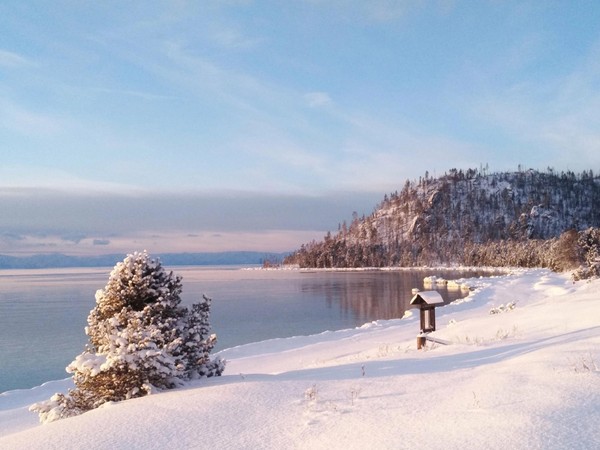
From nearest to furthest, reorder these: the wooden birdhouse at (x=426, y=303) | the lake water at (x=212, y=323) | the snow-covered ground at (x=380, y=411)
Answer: the snow-covered ground at (x=380, y=411) < the wooden birdhouse at (x=426, y=303) < the lake water at (x=212, y=323)

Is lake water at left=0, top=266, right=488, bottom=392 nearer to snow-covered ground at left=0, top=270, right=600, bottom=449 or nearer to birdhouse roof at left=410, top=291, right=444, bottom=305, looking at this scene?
birdhouse roof at left=410, top=291, right=444, bottom=305

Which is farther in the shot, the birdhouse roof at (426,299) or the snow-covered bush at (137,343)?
the birdhouse roof at (426,299)

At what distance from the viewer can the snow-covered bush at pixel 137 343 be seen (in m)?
8.80

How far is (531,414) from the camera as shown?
5.38m

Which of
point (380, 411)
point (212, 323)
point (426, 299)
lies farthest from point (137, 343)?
point (212, 323)

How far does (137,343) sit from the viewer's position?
354 inches

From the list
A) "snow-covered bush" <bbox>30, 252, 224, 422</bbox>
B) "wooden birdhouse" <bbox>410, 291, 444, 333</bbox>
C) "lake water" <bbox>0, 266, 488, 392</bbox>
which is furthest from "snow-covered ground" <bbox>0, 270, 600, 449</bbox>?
"lake water" <bbox>0, 266, 488, 392</bbox>

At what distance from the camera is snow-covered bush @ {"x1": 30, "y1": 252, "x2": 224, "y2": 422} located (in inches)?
347

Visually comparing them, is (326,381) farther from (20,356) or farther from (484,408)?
(20,356)

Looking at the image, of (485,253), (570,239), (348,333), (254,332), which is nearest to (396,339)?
(348,333)

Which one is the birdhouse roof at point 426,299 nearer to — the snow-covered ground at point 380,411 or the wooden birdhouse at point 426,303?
the wooden birdhouse at point 426,303

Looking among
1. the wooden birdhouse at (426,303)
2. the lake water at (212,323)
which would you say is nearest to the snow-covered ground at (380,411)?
the wooden birdhouse at (426,303)

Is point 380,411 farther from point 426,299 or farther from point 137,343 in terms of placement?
point 426,299

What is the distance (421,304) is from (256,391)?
10.7 m
